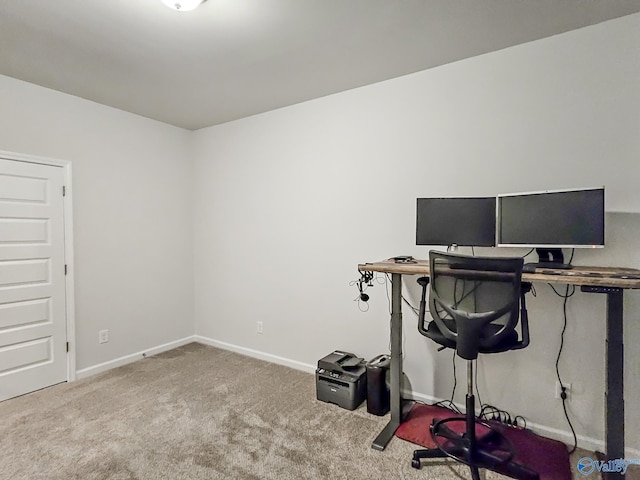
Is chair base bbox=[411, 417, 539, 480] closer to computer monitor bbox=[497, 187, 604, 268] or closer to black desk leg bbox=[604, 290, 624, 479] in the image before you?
black desk leg bbox=[604, 290, 624, 479]

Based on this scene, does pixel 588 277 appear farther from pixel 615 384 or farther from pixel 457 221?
pixel 457 221

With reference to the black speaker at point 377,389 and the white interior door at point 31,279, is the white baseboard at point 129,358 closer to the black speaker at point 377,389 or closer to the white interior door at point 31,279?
the white interior door at point 31,279

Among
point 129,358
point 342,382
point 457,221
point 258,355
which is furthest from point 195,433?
point 457,221

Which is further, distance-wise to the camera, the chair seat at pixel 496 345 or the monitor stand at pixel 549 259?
the monitor stand at pixel 549 259

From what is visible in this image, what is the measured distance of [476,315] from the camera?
5.88 ft

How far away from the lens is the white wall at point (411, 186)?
6.75 ft

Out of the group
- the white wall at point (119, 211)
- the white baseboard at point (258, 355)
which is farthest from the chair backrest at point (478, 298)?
the white wall at point (119, 211)

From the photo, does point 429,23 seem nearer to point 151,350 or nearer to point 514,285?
point 514,285

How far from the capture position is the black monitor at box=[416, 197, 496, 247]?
2219 millimetres

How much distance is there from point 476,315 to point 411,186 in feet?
4.04

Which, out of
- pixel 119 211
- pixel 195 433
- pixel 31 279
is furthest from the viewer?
pixel 119 211

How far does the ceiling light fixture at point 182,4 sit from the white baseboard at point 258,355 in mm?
2921

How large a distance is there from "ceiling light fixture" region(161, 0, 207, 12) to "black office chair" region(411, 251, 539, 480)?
185 cm

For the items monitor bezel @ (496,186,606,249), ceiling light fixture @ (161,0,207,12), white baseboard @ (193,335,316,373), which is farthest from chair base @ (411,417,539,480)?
ceiling light fixture @ (161,0,207,12)
